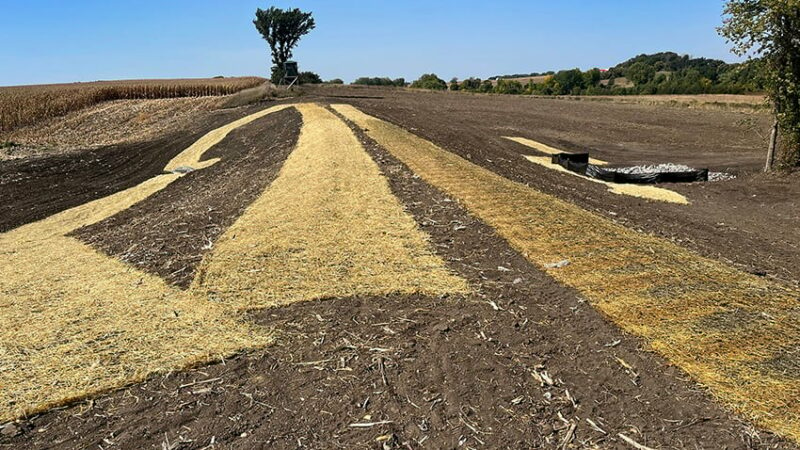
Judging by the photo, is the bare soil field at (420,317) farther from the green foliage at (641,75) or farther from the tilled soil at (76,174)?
the green foliage at (641,75)

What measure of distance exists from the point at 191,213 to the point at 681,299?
887cm

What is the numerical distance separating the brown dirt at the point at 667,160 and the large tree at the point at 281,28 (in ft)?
90.7

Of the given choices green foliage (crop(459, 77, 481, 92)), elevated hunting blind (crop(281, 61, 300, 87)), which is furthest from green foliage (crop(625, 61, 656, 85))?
elevated hunting blind (crop(281, 61, 300, 87))

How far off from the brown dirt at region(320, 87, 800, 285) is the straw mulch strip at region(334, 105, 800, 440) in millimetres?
2018

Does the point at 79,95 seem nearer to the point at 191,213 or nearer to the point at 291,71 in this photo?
the point at 291,71

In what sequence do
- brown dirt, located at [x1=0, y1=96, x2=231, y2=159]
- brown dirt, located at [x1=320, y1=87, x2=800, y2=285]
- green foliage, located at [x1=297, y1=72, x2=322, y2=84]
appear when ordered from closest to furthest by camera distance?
brown dirt, located at [x1=320, y1=87, x2=800, y2=285], brown dirt, located at [x1=0, y1=96, x2=231, y2=159], green foliage, located at [x1=297, y1=72, x2=322, y2=84]

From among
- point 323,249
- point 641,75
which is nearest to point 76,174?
point 323,249

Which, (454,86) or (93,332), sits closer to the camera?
(93,332)

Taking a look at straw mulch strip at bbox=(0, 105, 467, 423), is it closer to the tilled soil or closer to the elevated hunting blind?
the tilled soil

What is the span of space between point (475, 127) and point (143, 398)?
2257 centimetres

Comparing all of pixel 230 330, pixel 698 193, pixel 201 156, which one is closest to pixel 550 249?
pixel 230 330

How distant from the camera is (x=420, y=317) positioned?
5.49 metres

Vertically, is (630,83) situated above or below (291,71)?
above

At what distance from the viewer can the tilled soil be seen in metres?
15.0
